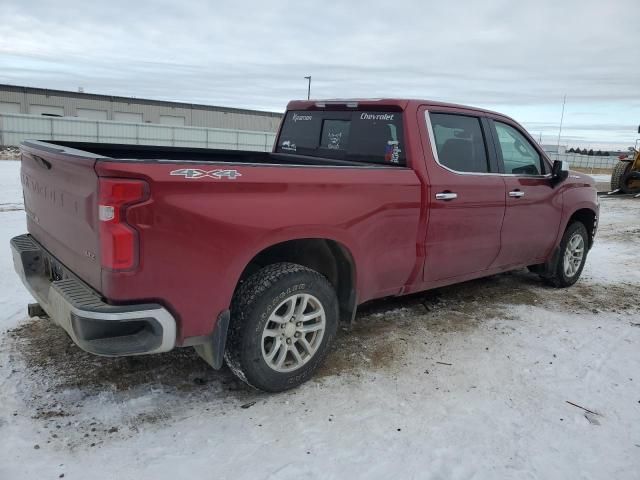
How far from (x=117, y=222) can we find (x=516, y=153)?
3843mm

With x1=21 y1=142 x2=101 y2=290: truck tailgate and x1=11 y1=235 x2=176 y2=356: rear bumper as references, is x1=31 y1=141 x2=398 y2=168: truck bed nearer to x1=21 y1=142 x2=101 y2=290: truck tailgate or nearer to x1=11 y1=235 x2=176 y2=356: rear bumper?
x1=21 y1=142 x2=101 y2=290: truck tailgate

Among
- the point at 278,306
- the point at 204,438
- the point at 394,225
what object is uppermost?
the point at 394,225

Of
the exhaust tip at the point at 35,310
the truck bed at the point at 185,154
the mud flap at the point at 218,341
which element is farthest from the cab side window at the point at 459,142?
the exhaust tip at the point at 35,310

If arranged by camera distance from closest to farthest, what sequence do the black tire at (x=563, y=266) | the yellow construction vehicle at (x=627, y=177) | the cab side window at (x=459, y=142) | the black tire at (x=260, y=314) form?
the black tire at (x=260, y=314) → the cab side window at (x=459, y=142) → the black tire at (x=563, y=266) → the yellow construction vehicle at (x=627, y=177)

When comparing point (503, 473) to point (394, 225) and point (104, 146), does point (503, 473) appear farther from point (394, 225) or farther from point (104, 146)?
point (104, 146)

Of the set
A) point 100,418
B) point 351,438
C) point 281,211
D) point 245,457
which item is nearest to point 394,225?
point 281,211

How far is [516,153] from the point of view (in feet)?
16.6

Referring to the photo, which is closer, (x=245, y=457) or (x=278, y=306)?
(x=245, y=457)

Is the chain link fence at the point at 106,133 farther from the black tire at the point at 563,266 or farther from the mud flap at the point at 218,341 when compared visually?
the mud flap at the point at 218,341

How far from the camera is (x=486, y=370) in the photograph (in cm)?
382

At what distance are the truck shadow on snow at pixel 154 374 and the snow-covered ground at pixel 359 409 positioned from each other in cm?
1

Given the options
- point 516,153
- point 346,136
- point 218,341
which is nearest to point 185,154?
point 346,136

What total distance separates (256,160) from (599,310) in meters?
3.67

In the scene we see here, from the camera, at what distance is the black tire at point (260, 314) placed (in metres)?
3.08
